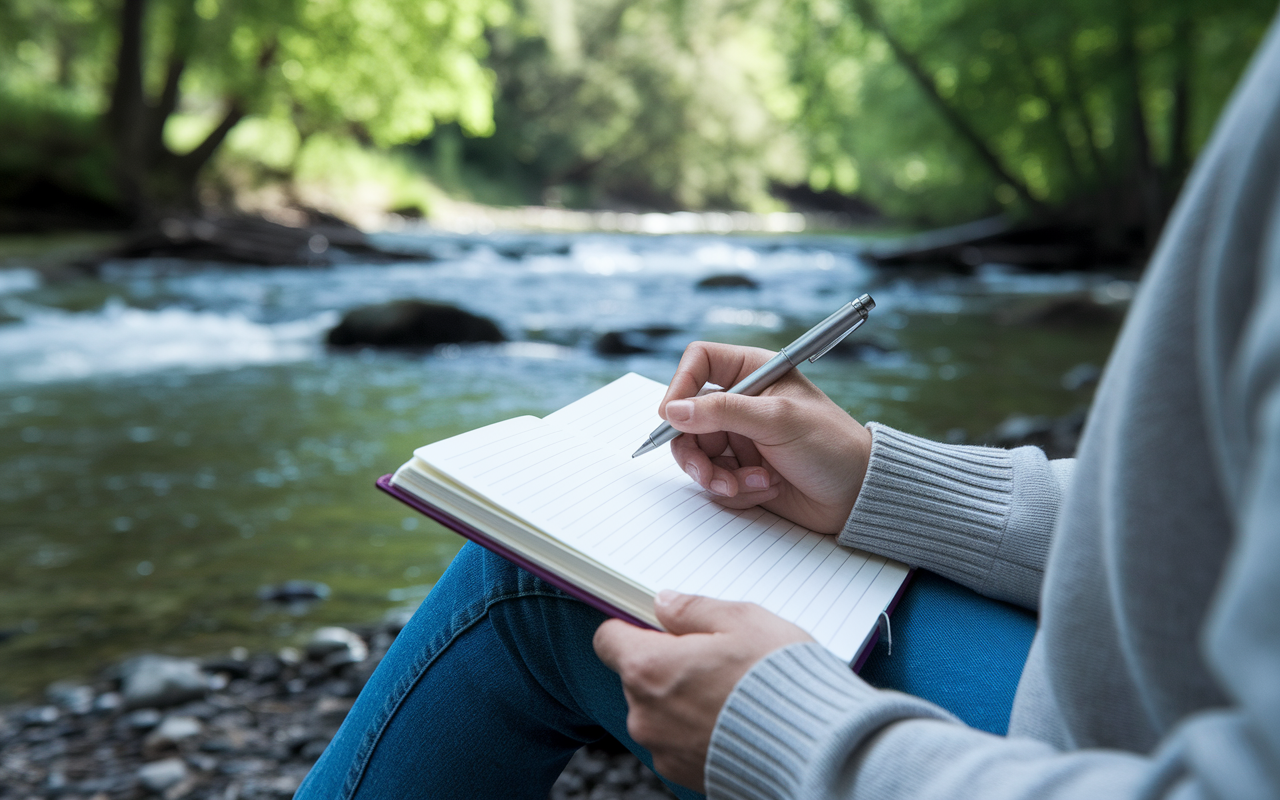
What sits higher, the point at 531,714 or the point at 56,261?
the point at 531,714

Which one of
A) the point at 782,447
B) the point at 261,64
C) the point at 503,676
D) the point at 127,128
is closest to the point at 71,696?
the point at 503,676

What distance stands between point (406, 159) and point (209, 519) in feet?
73.7

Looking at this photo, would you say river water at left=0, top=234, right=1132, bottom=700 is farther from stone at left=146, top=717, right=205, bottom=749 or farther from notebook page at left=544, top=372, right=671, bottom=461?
notebook page at left=544, top=372, right=671, bottom=461

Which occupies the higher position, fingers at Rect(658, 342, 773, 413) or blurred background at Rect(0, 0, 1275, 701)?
fingers at Rect(658, 342, 773, 413)

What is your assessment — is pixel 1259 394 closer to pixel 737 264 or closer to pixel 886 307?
pixel 886 307

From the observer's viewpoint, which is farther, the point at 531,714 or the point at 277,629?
the point at 277,629

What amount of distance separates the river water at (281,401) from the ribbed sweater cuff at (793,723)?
6.02ft

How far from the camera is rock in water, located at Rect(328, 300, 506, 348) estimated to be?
6.26 m

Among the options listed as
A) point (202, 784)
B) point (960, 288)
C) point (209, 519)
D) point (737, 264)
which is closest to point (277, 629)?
point (202, 784)

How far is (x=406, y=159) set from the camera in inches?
946

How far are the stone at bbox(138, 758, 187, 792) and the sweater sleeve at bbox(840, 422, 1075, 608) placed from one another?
53.0 inches

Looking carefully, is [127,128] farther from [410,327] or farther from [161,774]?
[161,774]

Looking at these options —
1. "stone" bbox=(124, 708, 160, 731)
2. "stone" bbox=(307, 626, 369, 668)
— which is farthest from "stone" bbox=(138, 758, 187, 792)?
"stone" bbox=(307, 626, 369, 668)

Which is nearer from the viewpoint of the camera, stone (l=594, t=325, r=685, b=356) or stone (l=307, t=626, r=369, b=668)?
stone (l=307, t=626, r=369, b=668)
